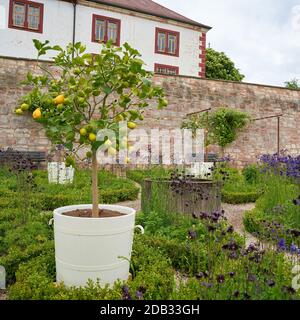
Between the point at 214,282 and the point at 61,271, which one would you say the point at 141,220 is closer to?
the point at 61,271

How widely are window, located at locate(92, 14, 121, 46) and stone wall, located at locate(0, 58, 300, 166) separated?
6.60 m

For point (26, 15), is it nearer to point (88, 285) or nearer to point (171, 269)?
point (171, 269)

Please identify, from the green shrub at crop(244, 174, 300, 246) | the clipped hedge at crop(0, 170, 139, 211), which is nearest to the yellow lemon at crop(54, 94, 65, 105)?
the green shrub at crop(244, 174, 300, 246)

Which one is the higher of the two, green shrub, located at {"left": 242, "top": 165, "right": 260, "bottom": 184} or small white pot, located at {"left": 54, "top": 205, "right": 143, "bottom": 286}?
green shrub, located at {"left": 242, "top": 165, "right": 260, "bottom": 184}

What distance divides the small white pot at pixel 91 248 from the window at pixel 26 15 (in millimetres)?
16203

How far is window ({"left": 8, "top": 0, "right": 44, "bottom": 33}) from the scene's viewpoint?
646 inches

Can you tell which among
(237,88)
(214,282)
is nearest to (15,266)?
(214,282)

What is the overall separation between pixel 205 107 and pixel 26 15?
32.1 feet

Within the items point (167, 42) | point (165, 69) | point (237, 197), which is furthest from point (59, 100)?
point (167, 42)

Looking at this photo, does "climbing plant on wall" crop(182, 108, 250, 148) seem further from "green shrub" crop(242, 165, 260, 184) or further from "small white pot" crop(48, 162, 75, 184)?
"small white pot" crop(48, 162, 75, 184)

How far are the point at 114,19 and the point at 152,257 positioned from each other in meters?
17.0

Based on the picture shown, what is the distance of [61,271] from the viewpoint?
9.04ft

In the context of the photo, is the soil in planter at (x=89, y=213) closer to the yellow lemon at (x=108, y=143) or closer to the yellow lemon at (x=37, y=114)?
the yellow lemon at (x=108, y=143)

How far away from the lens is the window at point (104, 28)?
698 inches
